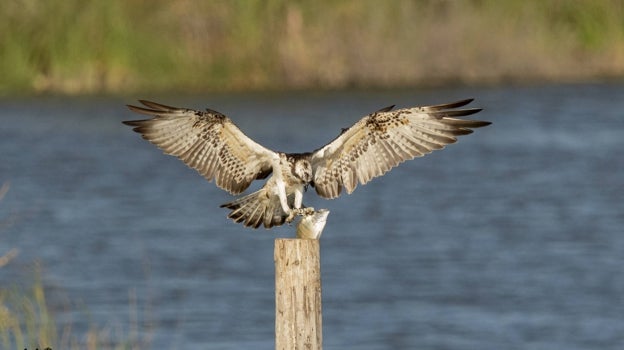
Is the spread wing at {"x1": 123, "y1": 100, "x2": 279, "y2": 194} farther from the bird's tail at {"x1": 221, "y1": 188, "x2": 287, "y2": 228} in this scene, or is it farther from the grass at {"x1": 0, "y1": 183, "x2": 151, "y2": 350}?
the grass at {"x1": 0, "y1": 183, "x2": 151, "y2": 350}

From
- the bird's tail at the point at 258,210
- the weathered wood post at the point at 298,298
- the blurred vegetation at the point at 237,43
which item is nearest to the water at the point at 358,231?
the blurred vegetation at the point at 237,43

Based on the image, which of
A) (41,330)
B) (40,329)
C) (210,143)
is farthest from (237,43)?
(210,143)

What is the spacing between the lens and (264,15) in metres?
24.3

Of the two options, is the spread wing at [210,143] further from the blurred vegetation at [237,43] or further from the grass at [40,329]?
the blurred vegetation at [237,43]

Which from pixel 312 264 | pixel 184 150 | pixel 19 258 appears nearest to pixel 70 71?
pixel 19 258

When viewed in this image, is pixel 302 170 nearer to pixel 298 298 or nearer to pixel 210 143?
pixel 210 143

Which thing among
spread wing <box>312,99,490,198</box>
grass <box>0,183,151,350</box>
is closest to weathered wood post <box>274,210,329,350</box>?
spread wing <box>312,99,490,198</box>

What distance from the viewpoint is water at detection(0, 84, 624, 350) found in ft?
39.7

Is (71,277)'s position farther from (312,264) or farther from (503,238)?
(312,264)

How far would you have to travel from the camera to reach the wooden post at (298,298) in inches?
209

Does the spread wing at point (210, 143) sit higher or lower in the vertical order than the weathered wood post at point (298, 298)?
higher

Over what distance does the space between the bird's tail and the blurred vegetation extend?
670 inches

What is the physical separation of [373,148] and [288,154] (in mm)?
389

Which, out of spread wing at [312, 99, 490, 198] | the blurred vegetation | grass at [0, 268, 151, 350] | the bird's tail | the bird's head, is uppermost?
the blurred vegetation
